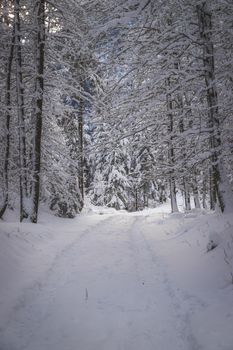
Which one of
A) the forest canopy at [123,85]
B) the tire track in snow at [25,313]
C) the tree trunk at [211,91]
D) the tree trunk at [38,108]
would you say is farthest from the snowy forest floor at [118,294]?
the tree trunk at [38,108]

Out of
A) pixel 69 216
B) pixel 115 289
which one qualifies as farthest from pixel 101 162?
pixel 115 289

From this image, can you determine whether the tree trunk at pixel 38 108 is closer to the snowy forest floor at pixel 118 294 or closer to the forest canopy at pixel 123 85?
the forest canopy at pixel 123 85

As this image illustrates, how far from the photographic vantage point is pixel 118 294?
611cm

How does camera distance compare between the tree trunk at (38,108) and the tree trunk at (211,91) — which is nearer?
the tree trunk at (211,91)

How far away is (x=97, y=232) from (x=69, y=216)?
6.02 metres

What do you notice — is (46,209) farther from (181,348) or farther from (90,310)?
(181,348)

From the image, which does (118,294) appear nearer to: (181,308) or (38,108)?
(181,308)

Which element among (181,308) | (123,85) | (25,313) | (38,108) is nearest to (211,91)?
(123,85)

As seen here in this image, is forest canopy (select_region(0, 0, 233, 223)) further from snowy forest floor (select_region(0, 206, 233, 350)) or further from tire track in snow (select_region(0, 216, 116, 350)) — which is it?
tire track in snow (select_region(0, 216, 116, 350))

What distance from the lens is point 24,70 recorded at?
14867 millimetres

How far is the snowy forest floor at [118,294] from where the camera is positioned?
4410 mm

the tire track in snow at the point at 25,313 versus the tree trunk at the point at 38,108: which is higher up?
the tree trunk at the point at 38,108

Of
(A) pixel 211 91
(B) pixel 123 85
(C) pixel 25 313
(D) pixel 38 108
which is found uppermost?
(D) pixel 38 108

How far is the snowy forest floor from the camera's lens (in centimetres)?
441
